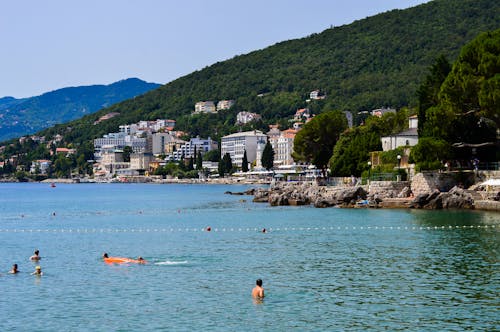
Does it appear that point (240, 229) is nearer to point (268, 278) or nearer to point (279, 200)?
point (268, 278)

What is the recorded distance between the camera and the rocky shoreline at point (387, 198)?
188 feet

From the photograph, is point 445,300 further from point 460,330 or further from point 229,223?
point 229,223

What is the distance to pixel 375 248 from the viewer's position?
38.0m

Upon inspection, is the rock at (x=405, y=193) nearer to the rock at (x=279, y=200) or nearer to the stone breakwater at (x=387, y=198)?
the stone breakwater at (x=387, y=198)

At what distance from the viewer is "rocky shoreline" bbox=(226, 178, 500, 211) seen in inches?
2254

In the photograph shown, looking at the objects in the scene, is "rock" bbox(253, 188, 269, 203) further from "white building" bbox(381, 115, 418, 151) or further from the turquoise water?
the turquoise water

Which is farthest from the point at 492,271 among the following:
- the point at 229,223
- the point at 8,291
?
the point at 229,223

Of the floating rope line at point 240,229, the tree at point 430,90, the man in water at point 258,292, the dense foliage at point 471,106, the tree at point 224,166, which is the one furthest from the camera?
the tree at point 224,166

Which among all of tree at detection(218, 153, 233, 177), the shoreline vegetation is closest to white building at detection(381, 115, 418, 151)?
the shoreline vegetation

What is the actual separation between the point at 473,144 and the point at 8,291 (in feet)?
138

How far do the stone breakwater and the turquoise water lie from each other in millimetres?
5461

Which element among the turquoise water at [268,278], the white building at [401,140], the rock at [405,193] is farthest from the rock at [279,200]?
the turquoise water at [268,278]

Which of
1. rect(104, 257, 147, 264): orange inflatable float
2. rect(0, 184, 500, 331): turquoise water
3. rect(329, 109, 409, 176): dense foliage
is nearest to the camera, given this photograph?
rect(0, 184, 500, 331): turquoise water

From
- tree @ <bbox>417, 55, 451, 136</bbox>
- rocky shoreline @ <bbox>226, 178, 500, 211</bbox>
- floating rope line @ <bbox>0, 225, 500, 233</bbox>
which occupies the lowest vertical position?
floating rope line @ <bbox>0, 225, 500, 233</bbox>
